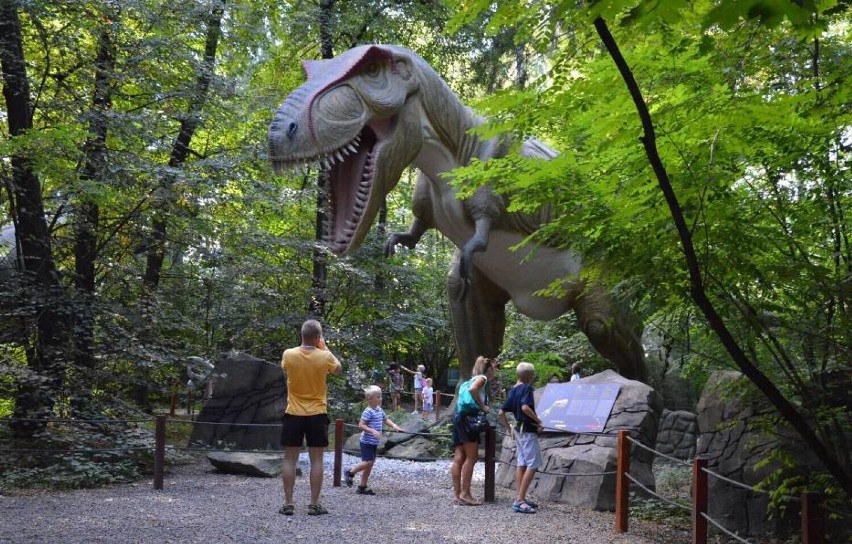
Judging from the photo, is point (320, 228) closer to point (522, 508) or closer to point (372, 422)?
point (372, 422)

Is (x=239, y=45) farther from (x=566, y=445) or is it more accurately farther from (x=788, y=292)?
(x=788, y=292)

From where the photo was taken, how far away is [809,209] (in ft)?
13.4

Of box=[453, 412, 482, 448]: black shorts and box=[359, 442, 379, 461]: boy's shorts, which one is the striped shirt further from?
box=[453, 412, 482, 448]: black shorts

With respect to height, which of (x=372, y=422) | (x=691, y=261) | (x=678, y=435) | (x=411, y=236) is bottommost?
(x=678, y=435)

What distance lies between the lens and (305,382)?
6.11 metres

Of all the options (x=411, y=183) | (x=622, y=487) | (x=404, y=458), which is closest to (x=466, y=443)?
(x=622, y=487)

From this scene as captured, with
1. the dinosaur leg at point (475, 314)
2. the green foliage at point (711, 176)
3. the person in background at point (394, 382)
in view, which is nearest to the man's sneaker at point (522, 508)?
the dinosaur leg at point (475, 314)

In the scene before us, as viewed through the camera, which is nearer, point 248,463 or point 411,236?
point 411,236

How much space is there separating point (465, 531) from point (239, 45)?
9.83 m

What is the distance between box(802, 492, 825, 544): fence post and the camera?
11.2ft

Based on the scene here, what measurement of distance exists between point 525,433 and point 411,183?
14257 millimetres

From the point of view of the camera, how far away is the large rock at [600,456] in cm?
730

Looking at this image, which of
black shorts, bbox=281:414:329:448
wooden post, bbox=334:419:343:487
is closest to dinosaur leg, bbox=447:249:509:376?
wooden post, bbox=334:419:343:487

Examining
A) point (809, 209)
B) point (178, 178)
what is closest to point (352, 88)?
point (178, 178)
